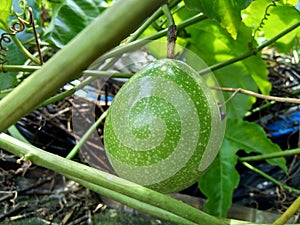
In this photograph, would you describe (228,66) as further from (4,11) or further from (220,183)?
(4,11)

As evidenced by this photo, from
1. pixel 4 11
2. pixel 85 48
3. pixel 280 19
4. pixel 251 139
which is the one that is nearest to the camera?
pixel 85 48

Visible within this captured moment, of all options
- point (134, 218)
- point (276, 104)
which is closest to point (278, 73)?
point (276, 104)

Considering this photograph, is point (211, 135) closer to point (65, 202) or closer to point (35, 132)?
point (65, 202)

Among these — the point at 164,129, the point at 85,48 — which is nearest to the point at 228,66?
the point at 164,129

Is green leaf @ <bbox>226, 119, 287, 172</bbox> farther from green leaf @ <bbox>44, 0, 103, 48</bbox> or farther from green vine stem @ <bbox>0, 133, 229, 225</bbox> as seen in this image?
green vine stem @ <bbox>0, 133, 229, 225</bbox>

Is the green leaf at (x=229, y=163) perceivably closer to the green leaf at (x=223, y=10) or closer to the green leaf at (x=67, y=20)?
the green leaf at (x=67, y=20)

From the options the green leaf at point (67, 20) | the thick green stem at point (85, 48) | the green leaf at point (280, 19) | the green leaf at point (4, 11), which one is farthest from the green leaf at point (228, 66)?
the thick green stem at point (85, 48)

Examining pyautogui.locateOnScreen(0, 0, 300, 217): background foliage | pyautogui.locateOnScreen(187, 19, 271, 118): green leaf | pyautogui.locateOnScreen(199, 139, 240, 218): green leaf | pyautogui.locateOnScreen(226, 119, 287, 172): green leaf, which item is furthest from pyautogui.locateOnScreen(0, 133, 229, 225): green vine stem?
pyautogui.locateOnScreen(187, 19, 271, 118): green leaf
